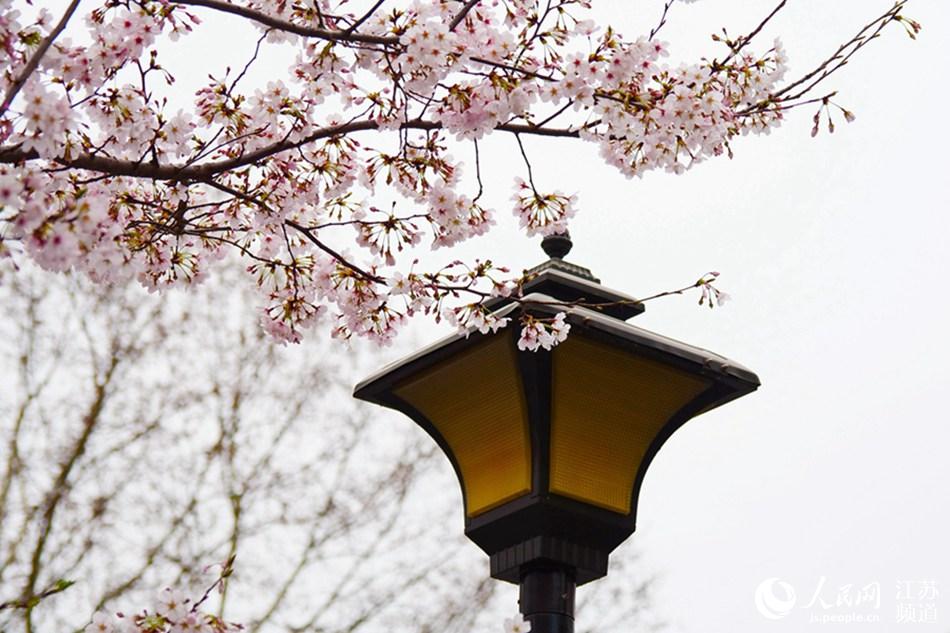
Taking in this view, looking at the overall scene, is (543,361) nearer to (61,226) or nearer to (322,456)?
(61,226)

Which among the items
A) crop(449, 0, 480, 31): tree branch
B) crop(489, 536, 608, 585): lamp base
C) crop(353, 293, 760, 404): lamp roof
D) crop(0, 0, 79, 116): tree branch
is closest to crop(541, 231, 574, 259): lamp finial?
crop(353, 293, 760, 404): lamp roof

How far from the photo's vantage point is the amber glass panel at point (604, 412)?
12.5 feet

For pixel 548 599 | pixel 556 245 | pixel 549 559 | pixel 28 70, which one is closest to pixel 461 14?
pixel 556 245

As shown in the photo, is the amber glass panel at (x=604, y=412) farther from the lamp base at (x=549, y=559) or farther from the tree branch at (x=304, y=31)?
the tree branch at (x=304, y=31)

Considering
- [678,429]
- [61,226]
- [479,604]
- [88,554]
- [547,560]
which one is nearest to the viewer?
Answer: [61,226]

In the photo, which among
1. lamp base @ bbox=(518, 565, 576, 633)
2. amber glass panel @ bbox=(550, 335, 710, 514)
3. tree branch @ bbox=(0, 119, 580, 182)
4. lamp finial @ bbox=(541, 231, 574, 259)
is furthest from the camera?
lamp finial @ bbox=(541, 231, 574, 259)

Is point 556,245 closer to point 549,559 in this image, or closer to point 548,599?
point 549,559

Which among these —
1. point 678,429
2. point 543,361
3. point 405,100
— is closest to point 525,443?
point 543,361

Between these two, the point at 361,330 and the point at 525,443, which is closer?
the point at 525,443

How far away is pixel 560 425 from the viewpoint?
383 cm

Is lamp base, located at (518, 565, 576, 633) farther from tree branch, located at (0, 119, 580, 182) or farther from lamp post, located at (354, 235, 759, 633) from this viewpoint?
tree branch, located at (0, 119, 580, 182)

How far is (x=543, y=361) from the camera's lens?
150 inches

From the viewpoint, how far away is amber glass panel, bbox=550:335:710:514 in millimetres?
3820

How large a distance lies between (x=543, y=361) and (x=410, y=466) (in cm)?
957
